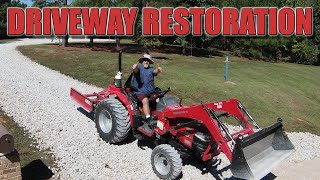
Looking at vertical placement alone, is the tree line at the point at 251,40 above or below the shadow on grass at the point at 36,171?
above

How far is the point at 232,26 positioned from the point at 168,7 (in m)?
8.67

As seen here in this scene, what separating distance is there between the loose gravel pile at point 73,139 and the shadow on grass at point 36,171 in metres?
0.21

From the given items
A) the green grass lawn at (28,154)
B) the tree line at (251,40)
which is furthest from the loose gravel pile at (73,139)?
the tree line at (251,40)

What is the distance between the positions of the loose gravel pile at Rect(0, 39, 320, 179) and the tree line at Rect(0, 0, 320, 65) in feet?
43.8

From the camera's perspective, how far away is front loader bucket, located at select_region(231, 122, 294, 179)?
5.96 metres

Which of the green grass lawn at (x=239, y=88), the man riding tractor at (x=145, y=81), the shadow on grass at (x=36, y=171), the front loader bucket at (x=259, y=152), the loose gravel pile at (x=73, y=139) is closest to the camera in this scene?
the front loader bucket at (x=259, y=152)

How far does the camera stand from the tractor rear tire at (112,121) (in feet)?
26.2

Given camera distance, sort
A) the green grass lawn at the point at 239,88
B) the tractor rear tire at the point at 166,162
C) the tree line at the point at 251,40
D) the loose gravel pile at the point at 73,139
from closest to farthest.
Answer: the tractor rear tire at the point at 166,162, the loose gravel pile at the point at 73,139, the green grass lawn at the point at 239,88, the tree line at the point at 251,40

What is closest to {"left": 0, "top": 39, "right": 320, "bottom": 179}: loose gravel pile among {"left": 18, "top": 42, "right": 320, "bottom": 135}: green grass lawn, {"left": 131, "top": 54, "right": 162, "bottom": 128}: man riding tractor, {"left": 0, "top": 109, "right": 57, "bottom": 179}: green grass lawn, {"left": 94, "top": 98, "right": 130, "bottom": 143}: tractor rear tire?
{"left": 0, "top": 109, "right": 57, "bottom": 179}: green grass lawn

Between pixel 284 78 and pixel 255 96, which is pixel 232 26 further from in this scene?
pixel 255 96

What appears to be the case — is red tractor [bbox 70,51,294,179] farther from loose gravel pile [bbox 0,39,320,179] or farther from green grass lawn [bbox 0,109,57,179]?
green grass lawn [bbox 0,109,57,179]

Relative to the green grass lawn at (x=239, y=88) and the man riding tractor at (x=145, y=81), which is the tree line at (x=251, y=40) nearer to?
the green grass lawn at (x=239, y=88)

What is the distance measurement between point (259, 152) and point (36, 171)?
4.65 metres

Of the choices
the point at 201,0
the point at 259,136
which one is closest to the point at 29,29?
the point at 201,0
